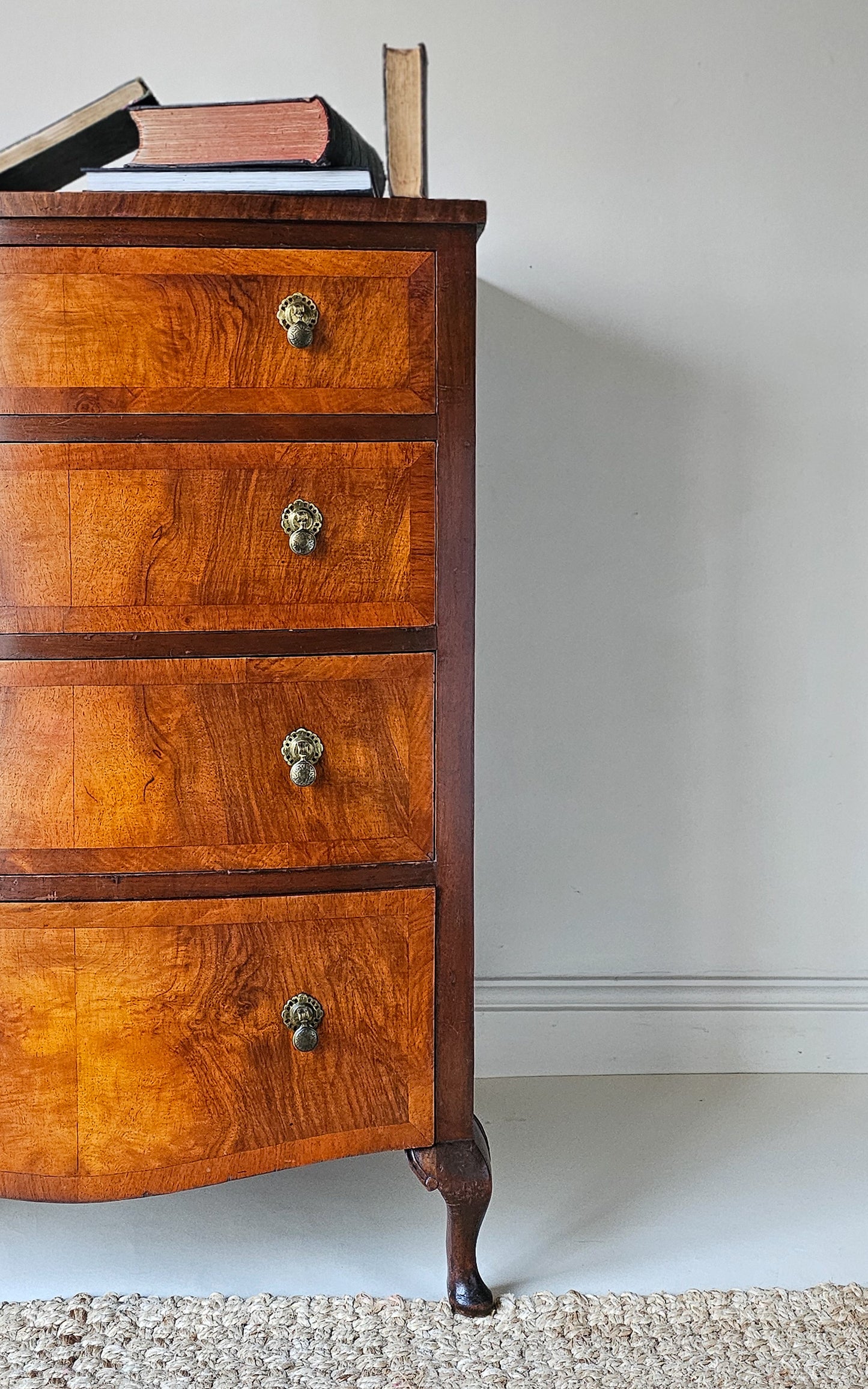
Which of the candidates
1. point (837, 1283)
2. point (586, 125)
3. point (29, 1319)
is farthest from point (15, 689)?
point (586, 125)

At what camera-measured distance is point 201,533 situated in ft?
3.47

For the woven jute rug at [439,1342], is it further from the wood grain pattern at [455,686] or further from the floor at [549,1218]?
the wood grain pattern at [455,686]

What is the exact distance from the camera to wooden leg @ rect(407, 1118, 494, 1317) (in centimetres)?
113

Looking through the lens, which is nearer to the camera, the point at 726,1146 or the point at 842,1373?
the point at 842,1373

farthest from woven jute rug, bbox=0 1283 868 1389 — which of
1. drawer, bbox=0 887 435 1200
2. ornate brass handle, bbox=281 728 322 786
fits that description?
ornate brass handle, bbox=281 728 322 786

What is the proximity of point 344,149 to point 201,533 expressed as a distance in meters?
0.38

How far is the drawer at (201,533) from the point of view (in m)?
1.05

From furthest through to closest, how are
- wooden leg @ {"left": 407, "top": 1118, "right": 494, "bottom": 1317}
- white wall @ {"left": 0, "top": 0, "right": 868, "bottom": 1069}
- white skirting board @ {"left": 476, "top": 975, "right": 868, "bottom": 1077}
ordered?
white skirting board @ {"left": 476, "top": 975, "right": 868, "bottom": 1077} < white wall @ {"left": 0, "top": 0, "right": 868, "bottom": 1069} < wooden leg @ {"left": 407, "top": 1118, "right": 494, "bottom": 1317}

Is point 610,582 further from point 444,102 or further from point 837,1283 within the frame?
point 837,1283

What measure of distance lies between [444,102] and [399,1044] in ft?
4.09

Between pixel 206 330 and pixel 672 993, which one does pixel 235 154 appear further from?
pixel 672 993

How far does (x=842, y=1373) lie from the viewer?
1.05m

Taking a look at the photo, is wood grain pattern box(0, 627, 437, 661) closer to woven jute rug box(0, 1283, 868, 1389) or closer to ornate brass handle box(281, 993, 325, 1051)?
ornate brass handle box(281, 993, 325, 1051)

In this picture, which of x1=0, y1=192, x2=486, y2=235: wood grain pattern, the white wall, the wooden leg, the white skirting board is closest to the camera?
x1=0, y1=192, x2=486, y2=235: wood grain pattern
